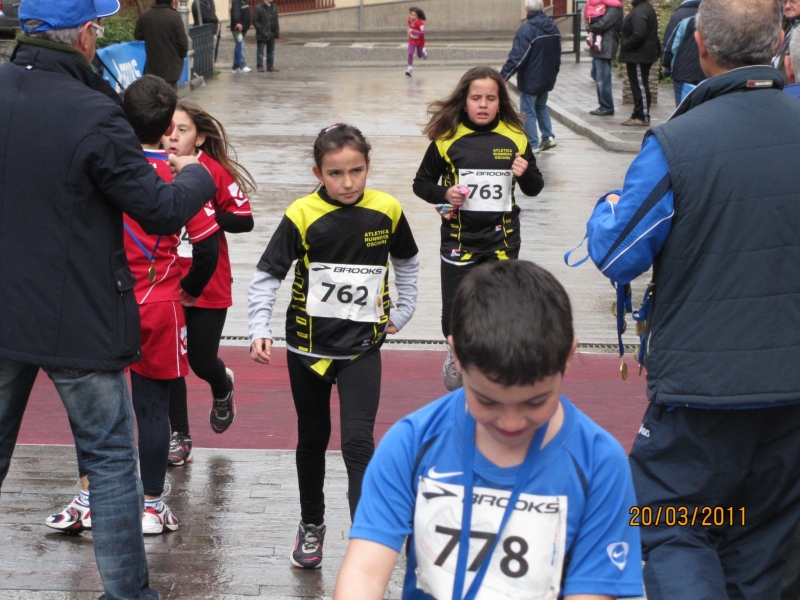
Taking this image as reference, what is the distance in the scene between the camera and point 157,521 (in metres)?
4.12

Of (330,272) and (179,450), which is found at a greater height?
(330,272)

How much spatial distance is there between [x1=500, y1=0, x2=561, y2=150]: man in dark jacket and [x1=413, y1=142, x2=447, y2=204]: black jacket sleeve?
28.4ft

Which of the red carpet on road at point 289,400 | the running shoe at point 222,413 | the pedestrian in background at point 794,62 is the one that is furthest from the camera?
the red carpet on road at point 289,400

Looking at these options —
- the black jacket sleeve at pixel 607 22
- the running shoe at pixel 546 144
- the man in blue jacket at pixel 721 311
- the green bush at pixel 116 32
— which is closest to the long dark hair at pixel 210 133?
the man in blue jacket at pixel 721 311

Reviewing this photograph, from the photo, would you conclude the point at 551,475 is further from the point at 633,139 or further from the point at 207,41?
the point at 207,41

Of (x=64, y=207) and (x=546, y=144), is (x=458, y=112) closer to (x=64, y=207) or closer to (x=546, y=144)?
(x=64, y=207)

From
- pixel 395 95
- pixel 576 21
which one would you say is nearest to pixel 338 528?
pixel 395 95

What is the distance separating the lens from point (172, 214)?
322 centimetres

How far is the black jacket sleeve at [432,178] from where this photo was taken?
18.4 feet

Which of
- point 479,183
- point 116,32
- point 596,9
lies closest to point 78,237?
point 479,183

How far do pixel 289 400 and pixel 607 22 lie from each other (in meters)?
12.6

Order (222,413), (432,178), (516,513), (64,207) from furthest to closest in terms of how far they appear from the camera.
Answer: (432,178) < (222,413) < (64,207) < (516,513)

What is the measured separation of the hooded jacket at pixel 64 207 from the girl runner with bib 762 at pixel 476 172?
261cm
